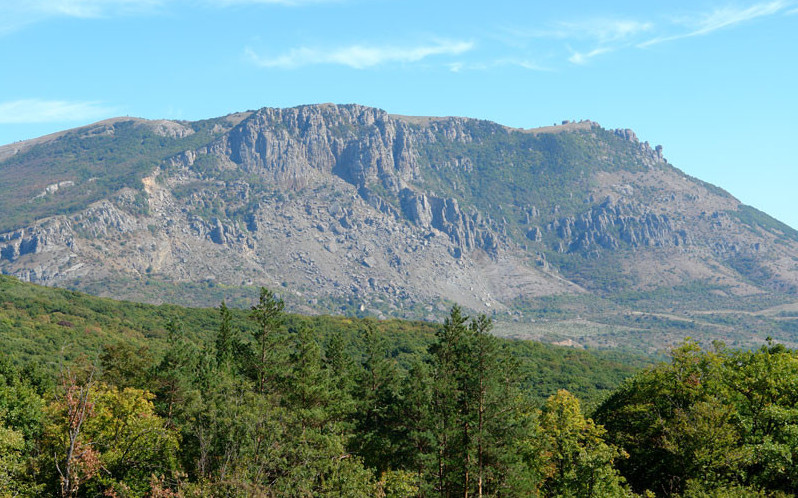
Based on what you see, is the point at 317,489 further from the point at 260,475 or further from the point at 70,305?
the point at 70,305

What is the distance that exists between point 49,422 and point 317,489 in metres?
33.3

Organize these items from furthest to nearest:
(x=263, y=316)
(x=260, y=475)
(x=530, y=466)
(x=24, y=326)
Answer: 1. (x=24, y=326)
2. (x=263, y=316)
3. (x=530, y=466)
4. (x=260, y=475)

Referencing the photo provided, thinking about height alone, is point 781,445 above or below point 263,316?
below

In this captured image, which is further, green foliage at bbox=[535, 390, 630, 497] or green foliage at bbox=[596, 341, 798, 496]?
green foliage at bbox=[535, 390, 630, 497]

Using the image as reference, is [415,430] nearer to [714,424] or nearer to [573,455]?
[573,455]

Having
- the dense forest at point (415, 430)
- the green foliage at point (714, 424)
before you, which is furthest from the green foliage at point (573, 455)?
the green foliage at point (714, 424)

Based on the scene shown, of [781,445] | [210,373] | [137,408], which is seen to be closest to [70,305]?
[210,373]

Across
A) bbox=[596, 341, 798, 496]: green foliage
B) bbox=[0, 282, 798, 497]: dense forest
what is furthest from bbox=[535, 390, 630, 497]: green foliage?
bbox=[596, 341, 798, 496]: green foliage

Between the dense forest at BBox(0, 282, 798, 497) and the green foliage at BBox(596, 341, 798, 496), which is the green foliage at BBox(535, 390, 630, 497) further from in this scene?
the green foliage at BBox(596, 341, 798, 496)

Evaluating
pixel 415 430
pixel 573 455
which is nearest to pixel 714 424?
pixel 573 455

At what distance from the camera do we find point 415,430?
56844 millimetres

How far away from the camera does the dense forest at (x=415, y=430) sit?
43.5 meters

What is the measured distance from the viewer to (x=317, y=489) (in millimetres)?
41938

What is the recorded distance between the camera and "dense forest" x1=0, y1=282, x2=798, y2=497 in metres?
43.5
